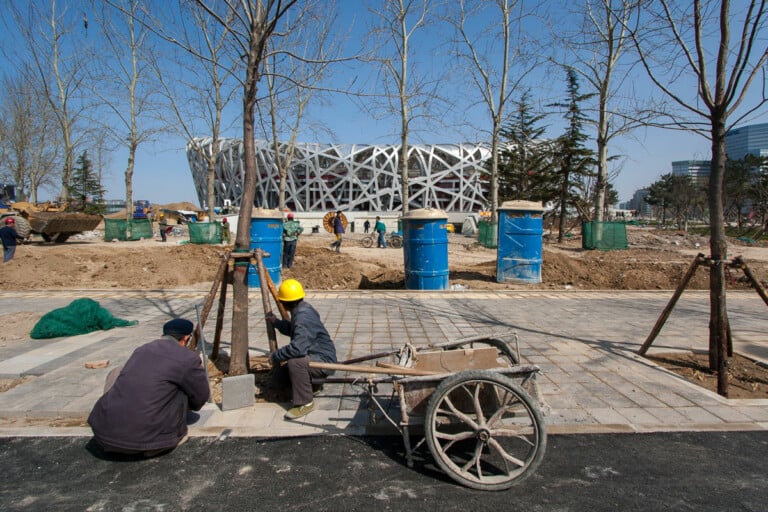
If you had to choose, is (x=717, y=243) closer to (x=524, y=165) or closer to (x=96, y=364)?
(x=96, y=364)

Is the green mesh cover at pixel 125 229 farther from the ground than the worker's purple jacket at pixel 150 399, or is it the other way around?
the green mesh cover at pixel 125 229

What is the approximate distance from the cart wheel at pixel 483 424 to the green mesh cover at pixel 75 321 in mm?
5906

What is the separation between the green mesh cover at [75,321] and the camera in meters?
6.39

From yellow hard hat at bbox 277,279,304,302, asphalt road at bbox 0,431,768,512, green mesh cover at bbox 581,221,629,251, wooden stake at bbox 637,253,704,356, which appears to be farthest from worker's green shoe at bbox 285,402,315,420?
green mesh cover at bbox 581,221,629,251

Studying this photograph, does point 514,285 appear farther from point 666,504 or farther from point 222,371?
point 666,504

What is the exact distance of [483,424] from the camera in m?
2.93

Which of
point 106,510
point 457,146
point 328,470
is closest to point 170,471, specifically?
point 106,510

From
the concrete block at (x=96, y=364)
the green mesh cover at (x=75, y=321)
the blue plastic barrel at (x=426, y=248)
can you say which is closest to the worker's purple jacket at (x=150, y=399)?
the concrete block at (x=96, y=364)

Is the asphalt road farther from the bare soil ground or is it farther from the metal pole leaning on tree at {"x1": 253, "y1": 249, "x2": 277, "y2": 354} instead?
the bare soil ground

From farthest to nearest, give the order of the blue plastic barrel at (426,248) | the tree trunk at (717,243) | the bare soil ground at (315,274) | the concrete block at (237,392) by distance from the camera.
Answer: the bare soil ground at (315,274) → the blue plastic barrel at (426,248) → the tree trunk at (717,243) → the concrete block at (237,392)

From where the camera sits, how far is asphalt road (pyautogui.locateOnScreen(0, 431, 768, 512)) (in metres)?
2.70

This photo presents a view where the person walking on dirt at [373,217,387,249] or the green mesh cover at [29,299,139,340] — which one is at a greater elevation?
the person walking on dirt at [373,217,387,249]

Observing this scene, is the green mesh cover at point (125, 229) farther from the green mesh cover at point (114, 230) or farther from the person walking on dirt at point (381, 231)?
the person walking on dirt at point (381, 231)

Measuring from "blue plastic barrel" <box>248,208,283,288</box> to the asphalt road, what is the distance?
672cm
